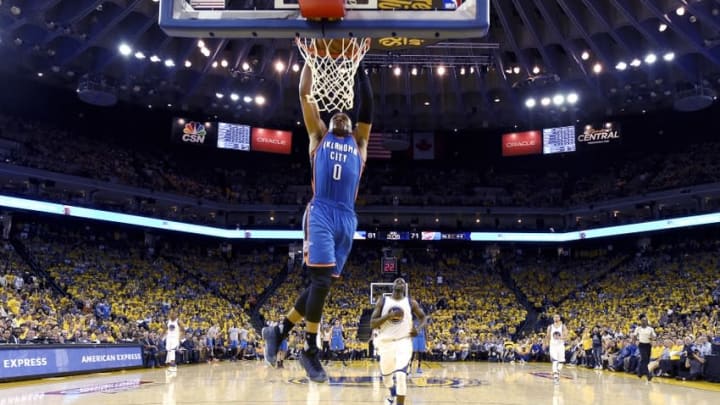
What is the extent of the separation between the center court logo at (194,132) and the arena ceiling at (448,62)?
1.17 metres

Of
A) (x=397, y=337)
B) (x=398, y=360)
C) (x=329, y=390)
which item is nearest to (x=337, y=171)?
(x=397, y=337)

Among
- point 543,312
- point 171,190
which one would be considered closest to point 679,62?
point 543,312

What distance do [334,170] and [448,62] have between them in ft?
82.0

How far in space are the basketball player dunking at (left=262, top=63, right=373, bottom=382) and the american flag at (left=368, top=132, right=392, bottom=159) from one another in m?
31.8

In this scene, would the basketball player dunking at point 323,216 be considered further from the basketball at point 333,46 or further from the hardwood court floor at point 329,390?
the hardwood court floor at point 329,390

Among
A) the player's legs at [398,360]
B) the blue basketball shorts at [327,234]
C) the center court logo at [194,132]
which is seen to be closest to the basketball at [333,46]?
the blue basketball shorts at [327,234]

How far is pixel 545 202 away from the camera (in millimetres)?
37469

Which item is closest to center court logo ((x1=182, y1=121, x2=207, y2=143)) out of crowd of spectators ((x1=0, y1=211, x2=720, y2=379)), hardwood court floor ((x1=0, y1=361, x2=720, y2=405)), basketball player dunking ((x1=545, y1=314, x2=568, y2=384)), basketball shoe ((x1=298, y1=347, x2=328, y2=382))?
crowd of spectators ((x1=0, y1=211, x2=720, y2=379))

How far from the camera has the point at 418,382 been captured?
52.7 feet

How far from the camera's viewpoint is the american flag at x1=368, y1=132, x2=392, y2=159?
1457 inches

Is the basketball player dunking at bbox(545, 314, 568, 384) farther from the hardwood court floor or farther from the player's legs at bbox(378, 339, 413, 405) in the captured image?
the player's legs at bbox(378, 339, 413, 405)

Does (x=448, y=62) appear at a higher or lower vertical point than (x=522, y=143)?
higher

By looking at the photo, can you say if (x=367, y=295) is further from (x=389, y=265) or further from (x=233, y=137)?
(x=233, y=137)

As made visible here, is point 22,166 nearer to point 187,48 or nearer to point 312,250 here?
point 187,48
